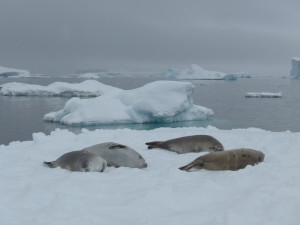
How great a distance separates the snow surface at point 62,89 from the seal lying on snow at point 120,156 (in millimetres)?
34013

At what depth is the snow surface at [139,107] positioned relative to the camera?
917 inches

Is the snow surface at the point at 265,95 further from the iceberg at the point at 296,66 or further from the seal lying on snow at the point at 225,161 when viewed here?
the seal lying on snow at the point at 225,161

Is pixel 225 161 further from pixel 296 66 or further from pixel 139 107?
pixel 296 66

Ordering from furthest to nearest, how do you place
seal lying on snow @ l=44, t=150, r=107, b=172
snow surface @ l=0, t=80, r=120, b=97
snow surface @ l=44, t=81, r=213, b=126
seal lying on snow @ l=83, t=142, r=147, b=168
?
snow surface @ l=0, t=80, r=120, b=97
snow surface @ l=44, t=81, r=213, b=126
seal lying on snow @ l=83, t=142, r=147, b=168
seal lying on snow @ l=44, t=150, r=107, b=172

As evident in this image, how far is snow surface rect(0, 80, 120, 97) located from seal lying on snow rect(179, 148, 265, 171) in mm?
34889

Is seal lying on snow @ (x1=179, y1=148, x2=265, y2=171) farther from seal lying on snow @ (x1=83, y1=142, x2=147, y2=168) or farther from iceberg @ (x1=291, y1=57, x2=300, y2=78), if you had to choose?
iceberg @ (x1=291, y1=57, x2=300, y2=78)

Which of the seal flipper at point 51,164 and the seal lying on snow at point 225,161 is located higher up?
the seal lying on snow at point 225,161

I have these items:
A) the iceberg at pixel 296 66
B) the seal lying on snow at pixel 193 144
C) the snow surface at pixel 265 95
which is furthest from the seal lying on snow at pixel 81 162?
the iceberg at pixel 296 66

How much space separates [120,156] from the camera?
5609 millimetres

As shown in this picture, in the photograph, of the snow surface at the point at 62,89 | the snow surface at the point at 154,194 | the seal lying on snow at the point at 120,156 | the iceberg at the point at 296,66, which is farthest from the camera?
the iceberg at the point at 296,66

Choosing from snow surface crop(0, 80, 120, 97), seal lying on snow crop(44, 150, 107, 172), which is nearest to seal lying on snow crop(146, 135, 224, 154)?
seal lying on snow crop(44, 150, 107, 172)

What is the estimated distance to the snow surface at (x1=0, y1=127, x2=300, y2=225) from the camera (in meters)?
3.19

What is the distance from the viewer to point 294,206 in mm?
3170

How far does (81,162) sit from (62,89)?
1589 inches
